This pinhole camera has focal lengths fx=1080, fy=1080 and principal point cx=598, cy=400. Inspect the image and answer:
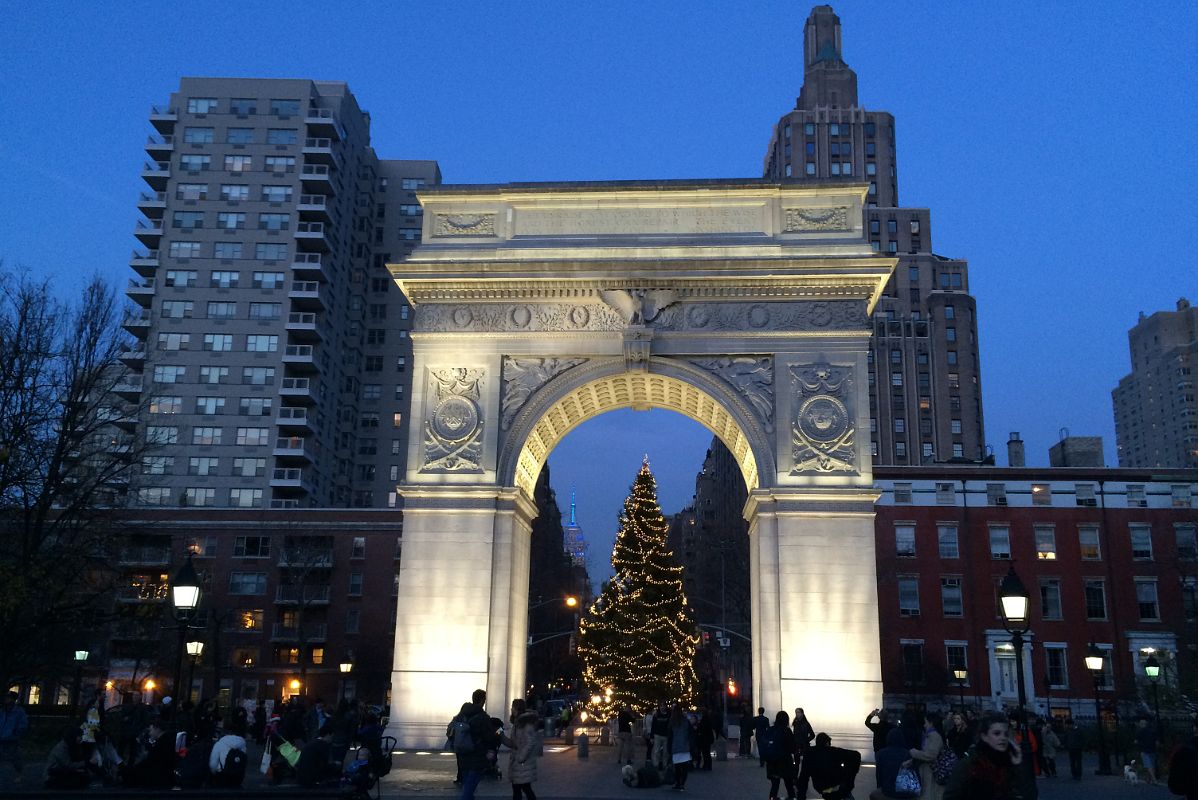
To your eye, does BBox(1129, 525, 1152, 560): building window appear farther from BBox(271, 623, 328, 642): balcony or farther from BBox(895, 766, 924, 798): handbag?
BBox(895, 766, 924, 798): handbag

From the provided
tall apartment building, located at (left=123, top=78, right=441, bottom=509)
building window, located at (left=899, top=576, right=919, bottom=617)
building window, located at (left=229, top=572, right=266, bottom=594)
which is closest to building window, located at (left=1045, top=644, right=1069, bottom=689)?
building window, located at (left=899, top=576, right=919, bottom=617)

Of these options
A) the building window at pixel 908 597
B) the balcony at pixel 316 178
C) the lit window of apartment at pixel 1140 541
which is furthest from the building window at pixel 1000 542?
the balcony at pixel 316 178

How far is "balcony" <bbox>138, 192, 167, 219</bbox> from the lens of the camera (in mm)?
74312

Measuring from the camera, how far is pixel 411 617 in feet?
97.1

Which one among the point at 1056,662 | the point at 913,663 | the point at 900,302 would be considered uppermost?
the point at 900,302

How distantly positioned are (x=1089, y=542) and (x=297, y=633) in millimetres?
41307

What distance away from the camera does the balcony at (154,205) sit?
74312mm

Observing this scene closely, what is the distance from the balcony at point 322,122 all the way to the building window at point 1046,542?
5304 cm

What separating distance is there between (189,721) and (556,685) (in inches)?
2550

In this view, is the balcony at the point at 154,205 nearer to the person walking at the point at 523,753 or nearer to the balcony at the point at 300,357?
the balcony at the point at 300,357

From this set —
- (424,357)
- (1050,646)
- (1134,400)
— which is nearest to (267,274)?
(424,357)

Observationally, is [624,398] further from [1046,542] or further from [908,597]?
[1046,542]

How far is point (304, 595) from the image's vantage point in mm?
59625

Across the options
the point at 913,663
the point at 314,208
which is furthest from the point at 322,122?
the point at 913,663
